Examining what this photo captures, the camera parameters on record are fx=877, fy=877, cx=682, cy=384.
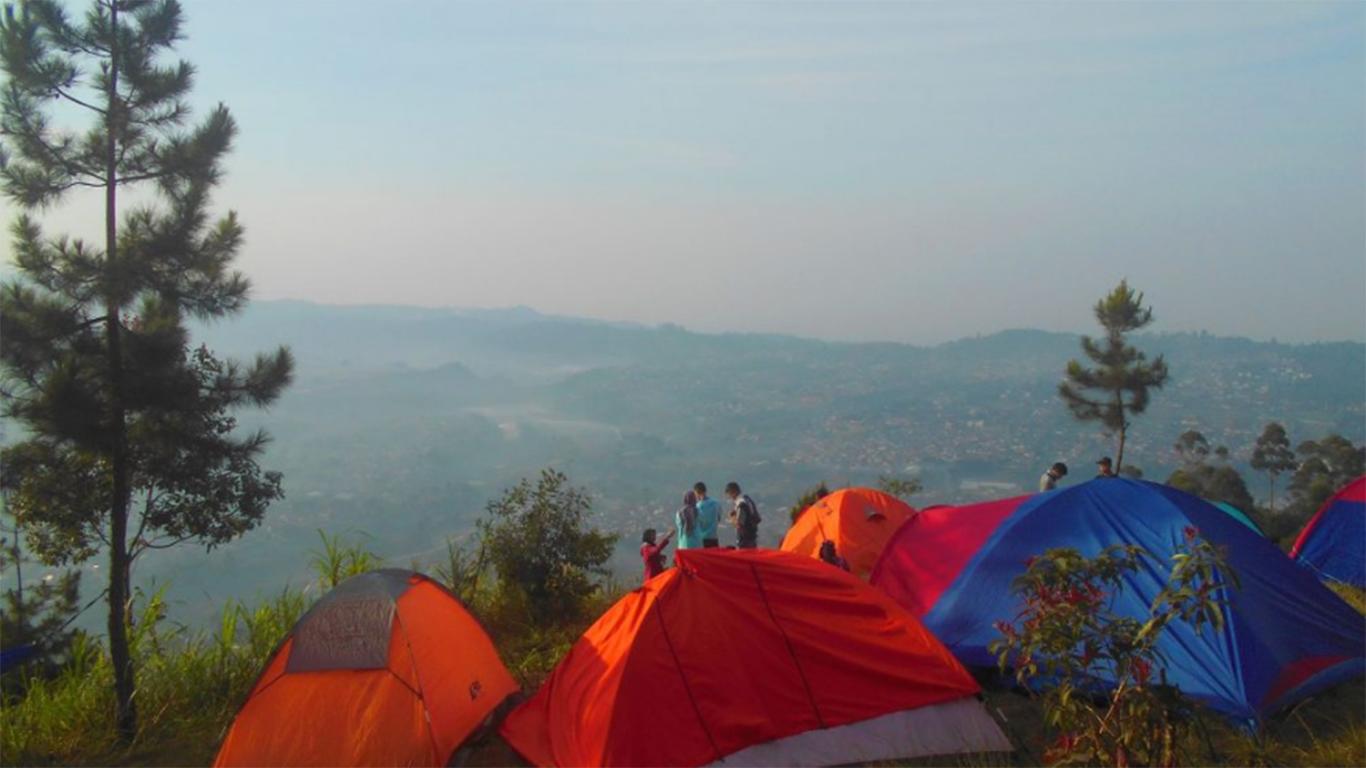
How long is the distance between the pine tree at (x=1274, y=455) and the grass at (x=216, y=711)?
17.0 meters

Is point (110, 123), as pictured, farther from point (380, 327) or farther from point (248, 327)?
point (380, 327)

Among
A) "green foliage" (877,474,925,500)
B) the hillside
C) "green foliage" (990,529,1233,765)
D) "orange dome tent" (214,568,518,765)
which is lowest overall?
the hillside

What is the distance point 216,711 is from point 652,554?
3708 mm

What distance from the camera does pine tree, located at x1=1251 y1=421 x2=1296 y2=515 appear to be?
20.5 meters

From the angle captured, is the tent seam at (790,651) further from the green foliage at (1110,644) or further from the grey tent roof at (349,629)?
the grey tent roof at (349,629)

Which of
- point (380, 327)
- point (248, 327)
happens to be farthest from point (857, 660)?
point (380, 327)

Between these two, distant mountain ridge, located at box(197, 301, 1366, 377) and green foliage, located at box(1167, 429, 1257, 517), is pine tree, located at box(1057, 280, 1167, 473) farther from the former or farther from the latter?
distant mountain ridge, located at box(197, 301, 1366, 377)

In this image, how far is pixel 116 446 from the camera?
20.5 ft

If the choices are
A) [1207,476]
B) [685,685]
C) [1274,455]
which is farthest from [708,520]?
[1274,455]

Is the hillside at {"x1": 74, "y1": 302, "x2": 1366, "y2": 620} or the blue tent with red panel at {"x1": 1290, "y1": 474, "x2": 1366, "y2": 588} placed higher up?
the blue tent with red panel at {"x1": 1290, "y1": 474, "x2": 1366, "y2": 588}

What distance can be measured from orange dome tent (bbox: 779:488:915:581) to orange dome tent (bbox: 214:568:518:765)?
16.2 ft

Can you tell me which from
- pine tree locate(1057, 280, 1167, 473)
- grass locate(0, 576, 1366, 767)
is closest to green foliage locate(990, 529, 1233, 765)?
grass locate(0, 576, 1366, 767)

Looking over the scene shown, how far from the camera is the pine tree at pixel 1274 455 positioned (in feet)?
67.1

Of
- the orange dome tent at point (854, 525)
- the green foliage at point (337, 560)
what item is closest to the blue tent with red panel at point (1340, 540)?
the orange dome tent at point (854, 525)
